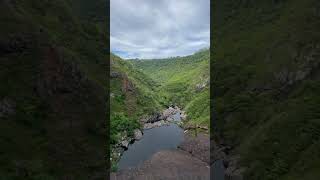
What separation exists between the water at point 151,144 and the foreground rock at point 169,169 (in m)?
4.57

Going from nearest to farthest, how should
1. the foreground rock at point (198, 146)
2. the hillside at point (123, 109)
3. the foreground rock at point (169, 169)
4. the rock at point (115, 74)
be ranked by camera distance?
the foreground rock at point (169, 169) → the foreground rock at point (198, 146) → the hillside at point (123, 109) → the rock at point (115, 74)

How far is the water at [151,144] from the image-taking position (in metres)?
93.9

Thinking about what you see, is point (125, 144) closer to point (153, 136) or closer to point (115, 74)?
point (153, 136)

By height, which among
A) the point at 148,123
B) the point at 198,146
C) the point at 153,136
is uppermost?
the point at 148,123

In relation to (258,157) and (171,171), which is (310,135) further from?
(171,171)

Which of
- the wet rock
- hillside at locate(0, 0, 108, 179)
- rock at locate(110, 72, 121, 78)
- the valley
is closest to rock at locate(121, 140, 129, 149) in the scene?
the wet rock

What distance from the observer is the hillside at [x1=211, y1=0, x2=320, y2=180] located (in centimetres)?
5625

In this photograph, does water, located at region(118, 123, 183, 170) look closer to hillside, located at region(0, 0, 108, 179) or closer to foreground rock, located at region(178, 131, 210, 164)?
foreground rock, located at region(178, 131, 210, 164)

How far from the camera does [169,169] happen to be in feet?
266

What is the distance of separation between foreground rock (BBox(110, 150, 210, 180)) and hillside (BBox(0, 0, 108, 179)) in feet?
23.9

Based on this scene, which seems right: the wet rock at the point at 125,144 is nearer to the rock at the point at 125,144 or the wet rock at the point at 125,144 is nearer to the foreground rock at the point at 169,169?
the rock at the point at 125,144

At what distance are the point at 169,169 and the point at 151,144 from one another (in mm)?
31996

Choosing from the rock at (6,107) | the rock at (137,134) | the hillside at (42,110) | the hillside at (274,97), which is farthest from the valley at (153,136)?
the rock at (6,107)

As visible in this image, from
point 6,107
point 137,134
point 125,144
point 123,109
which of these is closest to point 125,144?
point 125,144
